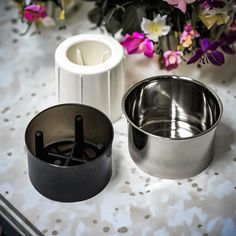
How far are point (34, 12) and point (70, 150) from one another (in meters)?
0.26

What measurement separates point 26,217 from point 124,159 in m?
0.17

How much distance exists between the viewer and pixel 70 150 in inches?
34.7

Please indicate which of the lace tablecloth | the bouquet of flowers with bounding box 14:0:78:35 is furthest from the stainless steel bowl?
the bouquet of flowers with bounding box 14:0:78:35

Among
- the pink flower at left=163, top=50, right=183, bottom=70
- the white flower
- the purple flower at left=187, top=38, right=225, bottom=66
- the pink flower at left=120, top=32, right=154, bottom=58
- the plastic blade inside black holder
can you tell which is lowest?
the plastic blade inside black holder

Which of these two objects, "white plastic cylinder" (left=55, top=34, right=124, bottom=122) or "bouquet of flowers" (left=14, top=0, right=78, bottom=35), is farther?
"bouquet of flowers" (left=14, top=0, right=78, bottom=35)

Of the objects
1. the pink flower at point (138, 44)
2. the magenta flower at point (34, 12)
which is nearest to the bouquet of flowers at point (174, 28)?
the pink flower at point (138, 44)

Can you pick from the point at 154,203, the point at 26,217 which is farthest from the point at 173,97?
the point at 26,217

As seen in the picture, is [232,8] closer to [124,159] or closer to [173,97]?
[173,97]

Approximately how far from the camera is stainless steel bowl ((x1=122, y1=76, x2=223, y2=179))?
0.81 m

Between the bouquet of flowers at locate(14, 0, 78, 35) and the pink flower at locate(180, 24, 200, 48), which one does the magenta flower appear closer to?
the bouquet of flowers at locate(14, 0, 78, 35)

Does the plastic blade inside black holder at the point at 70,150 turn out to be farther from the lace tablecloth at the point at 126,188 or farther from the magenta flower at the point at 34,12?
the magenta flower at the point at 34,12

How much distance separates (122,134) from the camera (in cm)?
93

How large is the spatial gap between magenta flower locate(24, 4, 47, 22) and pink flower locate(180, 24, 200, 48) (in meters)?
0.24

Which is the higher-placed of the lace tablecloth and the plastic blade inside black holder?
the plastic blade inside black holder
